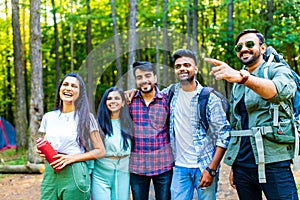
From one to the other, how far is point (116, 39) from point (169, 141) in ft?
42.3

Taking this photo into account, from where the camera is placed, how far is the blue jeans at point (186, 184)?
3.14m

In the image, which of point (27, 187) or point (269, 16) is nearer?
point (27, 187)

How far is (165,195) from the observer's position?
11.0ft

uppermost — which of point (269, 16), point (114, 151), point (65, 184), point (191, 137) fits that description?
point (269, 16)

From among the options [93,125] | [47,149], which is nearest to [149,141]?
[93,125]

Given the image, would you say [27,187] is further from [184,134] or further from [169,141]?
[184,134]

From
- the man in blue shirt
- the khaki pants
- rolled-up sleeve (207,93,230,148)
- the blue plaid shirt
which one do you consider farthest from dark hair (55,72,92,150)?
rolled-up sleeve (207,93,230,148)

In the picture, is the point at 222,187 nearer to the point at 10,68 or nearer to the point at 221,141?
the point at 221,141

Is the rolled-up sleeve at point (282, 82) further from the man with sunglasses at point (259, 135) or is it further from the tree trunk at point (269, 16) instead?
the tree trunk at point (269, 16)

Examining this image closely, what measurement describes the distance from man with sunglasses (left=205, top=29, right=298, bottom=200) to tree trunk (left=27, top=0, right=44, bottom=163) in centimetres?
653

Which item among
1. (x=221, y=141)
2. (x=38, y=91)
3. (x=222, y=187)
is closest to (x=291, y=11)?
(x=222, y=187)

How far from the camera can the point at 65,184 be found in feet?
9.52

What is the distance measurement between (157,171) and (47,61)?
66.6 ft

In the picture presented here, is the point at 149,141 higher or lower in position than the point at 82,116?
lower
